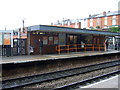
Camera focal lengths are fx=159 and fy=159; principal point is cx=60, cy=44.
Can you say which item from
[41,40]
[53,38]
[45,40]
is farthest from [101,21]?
[41,40]

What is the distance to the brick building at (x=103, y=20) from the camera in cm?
5647

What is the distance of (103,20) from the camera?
61.0m

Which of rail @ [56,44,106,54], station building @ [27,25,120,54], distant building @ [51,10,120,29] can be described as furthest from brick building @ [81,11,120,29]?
station building @ [27,25,120,54]

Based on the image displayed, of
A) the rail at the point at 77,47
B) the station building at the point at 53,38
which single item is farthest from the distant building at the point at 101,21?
the station building at the point at 53,38

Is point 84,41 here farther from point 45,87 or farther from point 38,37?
point 45,87

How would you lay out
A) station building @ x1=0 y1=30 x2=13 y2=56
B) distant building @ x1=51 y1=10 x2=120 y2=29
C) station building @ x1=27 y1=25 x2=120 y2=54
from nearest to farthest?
station building @ x1=0 y1=30 x2=13 y2=56
station building @ x1=27 y1=25 x2=120 y2=54
distant building @ x1=51 y1=10 x2=120 y2=29

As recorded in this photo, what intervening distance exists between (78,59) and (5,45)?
23.9 ft

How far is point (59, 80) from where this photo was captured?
8.75 m

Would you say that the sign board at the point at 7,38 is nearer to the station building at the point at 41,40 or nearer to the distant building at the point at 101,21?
the station building at the point at 41,40

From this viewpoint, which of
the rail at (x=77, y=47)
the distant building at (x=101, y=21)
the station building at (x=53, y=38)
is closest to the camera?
the station building at (x=53, y=38)

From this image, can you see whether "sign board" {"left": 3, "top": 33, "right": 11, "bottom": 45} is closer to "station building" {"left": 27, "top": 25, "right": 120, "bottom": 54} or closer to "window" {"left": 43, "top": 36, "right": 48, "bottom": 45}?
"station building" {"left": 27, "top": 25, "right": 120, "bottom": 54}

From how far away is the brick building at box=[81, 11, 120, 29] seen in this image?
56469mm

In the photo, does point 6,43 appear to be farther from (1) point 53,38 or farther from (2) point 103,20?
(2) point 103,20

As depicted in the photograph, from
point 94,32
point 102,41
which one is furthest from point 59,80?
point 102,41
